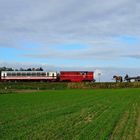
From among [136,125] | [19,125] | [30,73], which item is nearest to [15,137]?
[19,125]

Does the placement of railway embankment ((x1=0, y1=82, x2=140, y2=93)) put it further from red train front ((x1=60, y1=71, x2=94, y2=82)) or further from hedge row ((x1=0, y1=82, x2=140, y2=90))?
red train front ((x1=60, y1=71, x2=94, y2=82))

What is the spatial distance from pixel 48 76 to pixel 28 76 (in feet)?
19.5

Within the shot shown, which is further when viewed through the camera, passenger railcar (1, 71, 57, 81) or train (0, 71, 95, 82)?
train (0, 71, 95, 82)

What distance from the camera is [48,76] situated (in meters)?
120

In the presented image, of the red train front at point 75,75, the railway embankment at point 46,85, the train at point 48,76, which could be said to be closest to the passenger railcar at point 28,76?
the train at point 48,76

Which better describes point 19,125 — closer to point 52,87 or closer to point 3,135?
point 3,135

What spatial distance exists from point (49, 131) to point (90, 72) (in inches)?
4159

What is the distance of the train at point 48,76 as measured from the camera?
392 ft

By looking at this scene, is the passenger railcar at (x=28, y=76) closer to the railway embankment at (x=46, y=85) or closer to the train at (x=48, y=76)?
the train at (x=48, y=76)

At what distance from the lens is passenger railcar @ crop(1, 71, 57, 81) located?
11925cm

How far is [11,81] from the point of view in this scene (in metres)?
122

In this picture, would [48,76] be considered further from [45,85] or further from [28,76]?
[45,85]

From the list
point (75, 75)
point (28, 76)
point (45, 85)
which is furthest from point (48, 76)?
point (45, 85)

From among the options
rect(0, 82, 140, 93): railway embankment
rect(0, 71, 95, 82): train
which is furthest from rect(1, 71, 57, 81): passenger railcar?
rect(0, 82, 140, 93): railway embankment
